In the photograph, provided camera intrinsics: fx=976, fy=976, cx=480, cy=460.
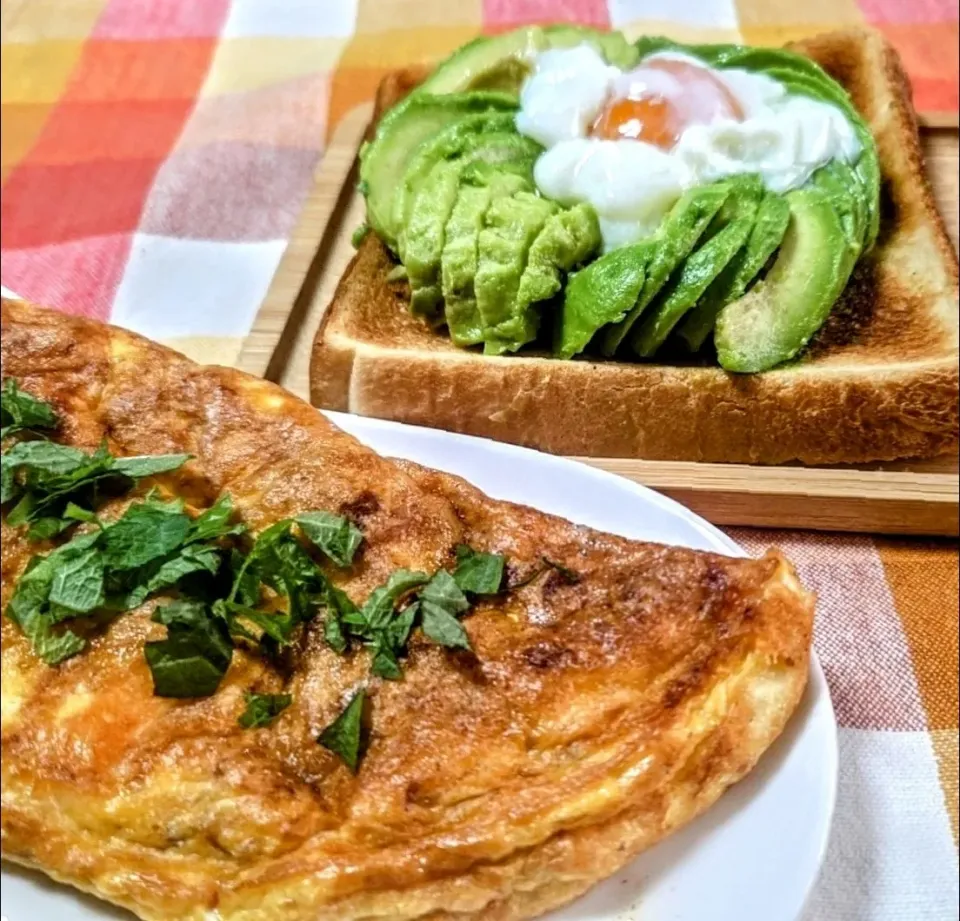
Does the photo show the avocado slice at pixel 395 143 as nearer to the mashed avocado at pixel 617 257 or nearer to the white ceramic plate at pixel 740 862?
the mashed avocado at pixel 617 257

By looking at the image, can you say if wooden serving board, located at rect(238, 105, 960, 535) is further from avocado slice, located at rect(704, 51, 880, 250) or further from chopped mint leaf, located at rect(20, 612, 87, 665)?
chopped mint leaf, located at rect(20, 612, 87, 665)

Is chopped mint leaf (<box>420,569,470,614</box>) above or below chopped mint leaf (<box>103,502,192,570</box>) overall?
below

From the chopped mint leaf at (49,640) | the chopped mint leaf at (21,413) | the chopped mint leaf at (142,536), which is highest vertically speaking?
the chopped mint leaf at (21,413)

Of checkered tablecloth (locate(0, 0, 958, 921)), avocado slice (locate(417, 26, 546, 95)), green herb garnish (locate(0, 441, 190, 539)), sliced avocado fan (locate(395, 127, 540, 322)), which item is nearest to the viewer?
green herb garnish (locate(0, 441, 190, 539))

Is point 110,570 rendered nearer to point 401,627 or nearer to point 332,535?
point 332,535

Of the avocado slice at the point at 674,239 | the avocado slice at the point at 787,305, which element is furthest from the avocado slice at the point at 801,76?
the avocado slice at the point at 674,239

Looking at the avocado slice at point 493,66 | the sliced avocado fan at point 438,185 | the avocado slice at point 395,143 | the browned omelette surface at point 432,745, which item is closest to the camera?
the browned omelette surface at point 432,745

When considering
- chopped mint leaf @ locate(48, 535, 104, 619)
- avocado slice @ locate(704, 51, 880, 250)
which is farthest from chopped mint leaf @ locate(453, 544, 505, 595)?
avocado slice @ locate(704, 51, 880, 250)
